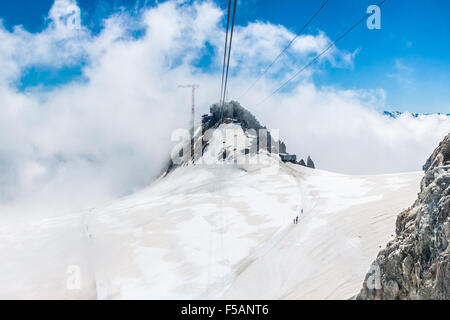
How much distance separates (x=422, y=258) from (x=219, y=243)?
22.2 meters

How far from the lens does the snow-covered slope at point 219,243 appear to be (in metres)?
23.4

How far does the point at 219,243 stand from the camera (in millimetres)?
31656

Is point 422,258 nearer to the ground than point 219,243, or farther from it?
farther from it

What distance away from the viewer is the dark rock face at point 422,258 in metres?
10.4

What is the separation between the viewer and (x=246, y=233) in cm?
3388

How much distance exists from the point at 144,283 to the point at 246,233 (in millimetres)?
12814

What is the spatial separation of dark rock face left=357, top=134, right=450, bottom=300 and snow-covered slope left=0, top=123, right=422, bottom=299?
5156 mm

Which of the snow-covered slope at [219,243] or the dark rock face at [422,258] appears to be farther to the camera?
the snow-covered slope at [219,243]

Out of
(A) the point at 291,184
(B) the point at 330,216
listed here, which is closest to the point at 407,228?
(B) the point at 330,216

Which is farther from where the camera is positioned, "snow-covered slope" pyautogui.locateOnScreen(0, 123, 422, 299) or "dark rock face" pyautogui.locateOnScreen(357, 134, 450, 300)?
"snow-covered slope" pyautogui.locateOnScreen(0, 123, 422, 299)

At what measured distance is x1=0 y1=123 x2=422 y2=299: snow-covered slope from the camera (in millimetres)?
23375

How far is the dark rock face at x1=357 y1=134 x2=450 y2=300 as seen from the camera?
34.0ft

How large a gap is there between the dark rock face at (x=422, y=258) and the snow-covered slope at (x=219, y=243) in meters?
5.16
